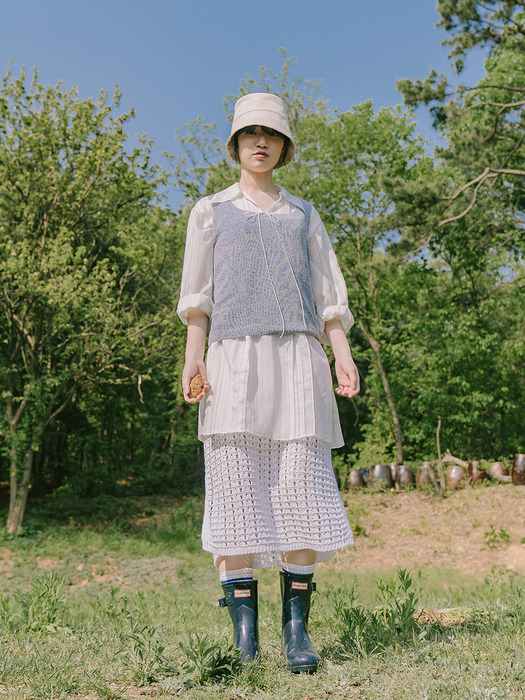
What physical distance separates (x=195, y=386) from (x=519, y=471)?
12.5 m

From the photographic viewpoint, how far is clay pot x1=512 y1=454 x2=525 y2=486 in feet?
44.2

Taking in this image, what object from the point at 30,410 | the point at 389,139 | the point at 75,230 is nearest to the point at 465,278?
the point at 389,139

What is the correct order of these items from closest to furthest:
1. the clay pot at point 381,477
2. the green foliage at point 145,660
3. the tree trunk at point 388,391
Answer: the green foliage at point 145,660, the clay pot at point 381,477, the tree trunk at point 388,391

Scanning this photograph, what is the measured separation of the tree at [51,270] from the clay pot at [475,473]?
24.8ft

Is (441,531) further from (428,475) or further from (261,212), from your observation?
(261,212)

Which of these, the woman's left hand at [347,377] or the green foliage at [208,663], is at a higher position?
the woman's left hand at [347,377]

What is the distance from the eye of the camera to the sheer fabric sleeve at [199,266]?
9.33ft

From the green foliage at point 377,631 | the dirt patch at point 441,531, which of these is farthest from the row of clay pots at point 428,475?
the green foliage at point 377,631

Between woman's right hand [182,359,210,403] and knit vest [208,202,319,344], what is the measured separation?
12 cm

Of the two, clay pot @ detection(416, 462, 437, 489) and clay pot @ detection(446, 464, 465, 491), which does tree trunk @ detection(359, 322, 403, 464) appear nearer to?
clay pot @ detection(416, 462, 437, 489)

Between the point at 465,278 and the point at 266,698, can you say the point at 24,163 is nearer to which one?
the point at 266,698

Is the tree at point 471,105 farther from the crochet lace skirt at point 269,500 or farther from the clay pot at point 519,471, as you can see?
the crochet lace skirt at point 269,500

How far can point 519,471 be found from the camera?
13508 millimetres

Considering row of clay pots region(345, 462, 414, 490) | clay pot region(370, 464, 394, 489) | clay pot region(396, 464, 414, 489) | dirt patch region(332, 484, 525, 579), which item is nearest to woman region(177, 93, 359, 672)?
dirt patch region(332, 484, 525, 579)
